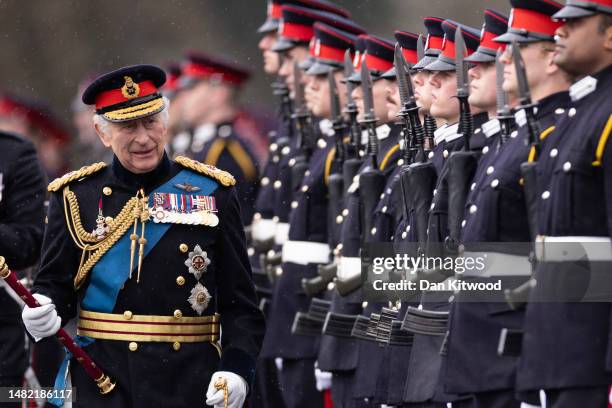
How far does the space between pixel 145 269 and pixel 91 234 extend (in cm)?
27

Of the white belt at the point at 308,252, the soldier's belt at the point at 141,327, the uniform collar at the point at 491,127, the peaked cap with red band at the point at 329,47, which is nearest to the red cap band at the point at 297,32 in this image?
the peaked cap with red band at the point at 329,47

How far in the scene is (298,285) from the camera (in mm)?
12039

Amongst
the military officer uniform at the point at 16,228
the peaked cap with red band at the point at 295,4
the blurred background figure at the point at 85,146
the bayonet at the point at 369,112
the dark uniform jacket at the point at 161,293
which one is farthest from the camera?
the blurred background figure at the point at 85,146

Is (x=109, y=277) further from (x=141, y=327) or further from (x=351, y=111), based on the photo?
(x=351, y=111)

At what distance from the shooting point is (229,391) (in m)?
7.36

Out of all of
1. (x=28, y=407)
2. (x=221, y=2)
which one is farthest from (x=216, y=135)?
(x=221, y=2)

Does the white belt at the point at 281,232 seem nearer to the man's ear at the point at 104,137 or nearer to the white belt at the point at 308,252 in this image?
the white belt at the point at 308,252

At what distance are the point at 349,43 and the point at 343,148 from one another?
109 cm

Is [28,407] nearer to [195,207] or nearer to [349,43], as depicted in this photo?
[195,207]

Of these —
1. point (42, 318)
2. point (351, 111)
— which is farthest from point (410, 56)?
point (42, 318)

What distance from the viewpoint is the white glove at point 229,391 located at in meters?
7.36

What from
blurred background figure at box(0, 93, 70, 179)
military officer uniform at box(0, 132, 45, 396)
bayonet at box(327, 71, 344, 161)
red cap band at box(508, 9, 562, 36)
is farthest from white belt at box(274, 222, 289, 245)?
red cap band at box(508, 9, 562, 36)

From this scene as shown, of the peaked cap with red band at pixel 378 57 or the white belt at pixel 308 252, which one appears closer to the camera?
the peaked cap with red band at pixel 378 57

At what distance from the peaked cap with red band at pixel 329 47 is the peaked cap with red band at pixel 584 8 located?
4.79 meters
